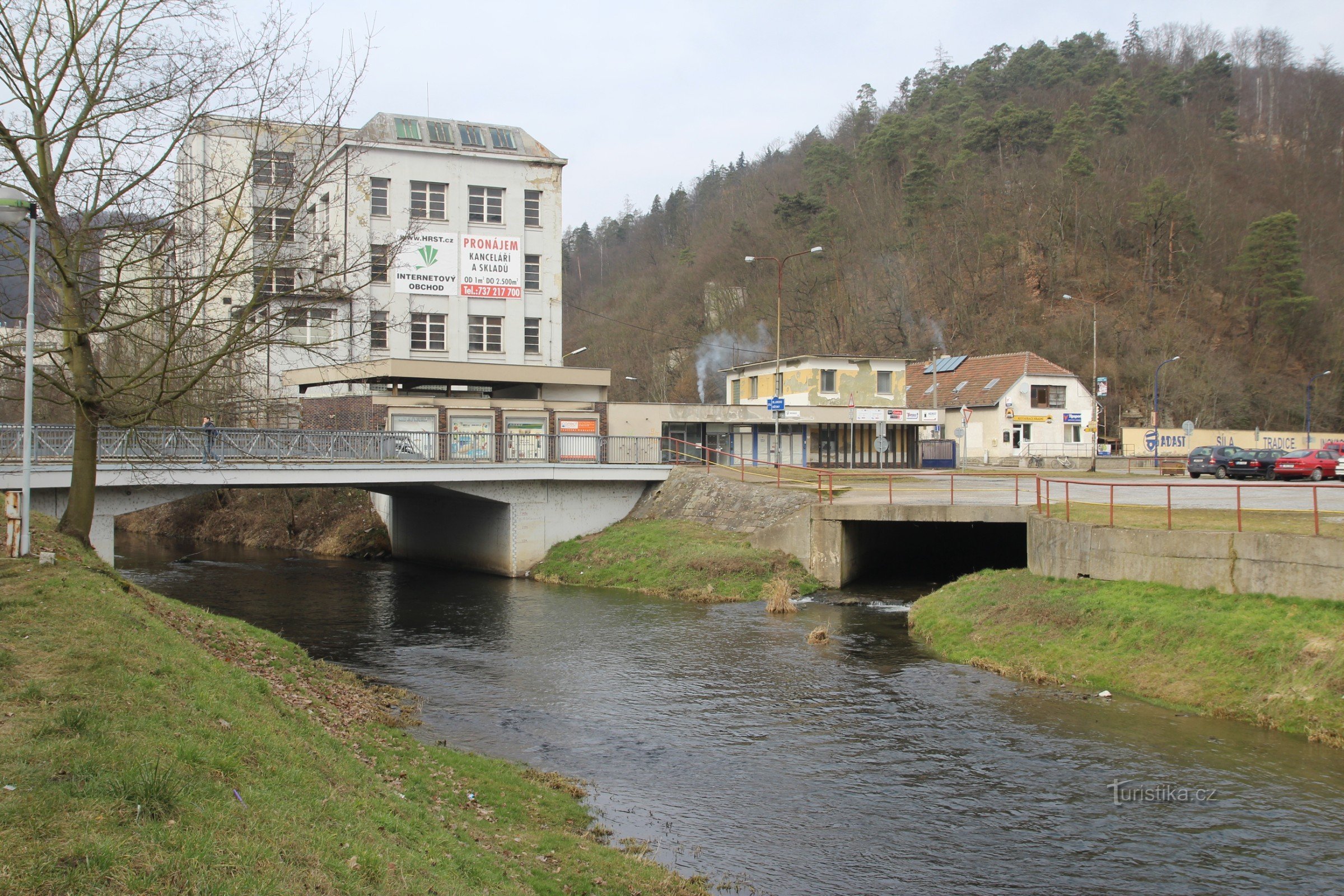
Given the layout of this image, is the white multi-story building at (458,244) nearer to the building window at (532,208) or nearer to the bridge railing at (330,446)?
the building window at (532,208)

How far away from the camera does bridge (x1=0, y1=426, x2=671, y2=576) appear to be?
2619 cm

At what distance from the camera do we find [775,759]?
14133 millimetres

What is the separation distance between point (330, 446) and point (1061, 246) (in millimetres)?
66765

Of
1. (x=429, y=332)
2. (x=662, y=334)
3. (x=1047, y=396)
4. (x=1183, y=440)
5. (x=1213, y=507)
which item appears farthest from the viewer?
(x=662, y=334)

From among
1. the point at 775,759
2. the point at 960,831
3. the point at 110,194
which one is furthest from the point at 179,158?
the point at 960,831

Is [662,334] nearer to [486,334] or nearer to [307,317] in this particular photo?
Answer: [486,334]

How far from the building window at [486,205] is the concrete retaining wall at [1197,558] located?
109 feet

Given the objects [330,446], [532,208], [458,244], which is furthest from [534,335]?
[330,446]

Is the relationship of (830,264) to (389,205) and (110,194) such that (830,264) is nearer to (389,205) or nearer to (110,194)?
(389,205)

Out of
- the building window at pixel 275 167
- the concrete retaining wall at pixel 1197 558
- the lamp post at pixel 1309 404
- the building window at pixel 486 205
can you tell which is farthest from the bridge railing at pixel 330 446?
the lamp post at pixel 1309 404

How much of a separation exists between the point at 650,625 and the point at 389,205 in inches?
1170

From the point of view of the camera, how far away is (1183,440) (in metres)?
→ 67.2

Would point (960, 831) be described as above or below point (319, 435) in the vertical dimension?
below

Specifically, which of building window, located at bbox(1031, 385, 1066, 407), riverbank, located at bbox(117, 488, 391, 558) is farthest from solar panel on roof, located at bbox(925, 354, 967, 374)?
riverbank, located at bbox(117, 488, 391, 558)
